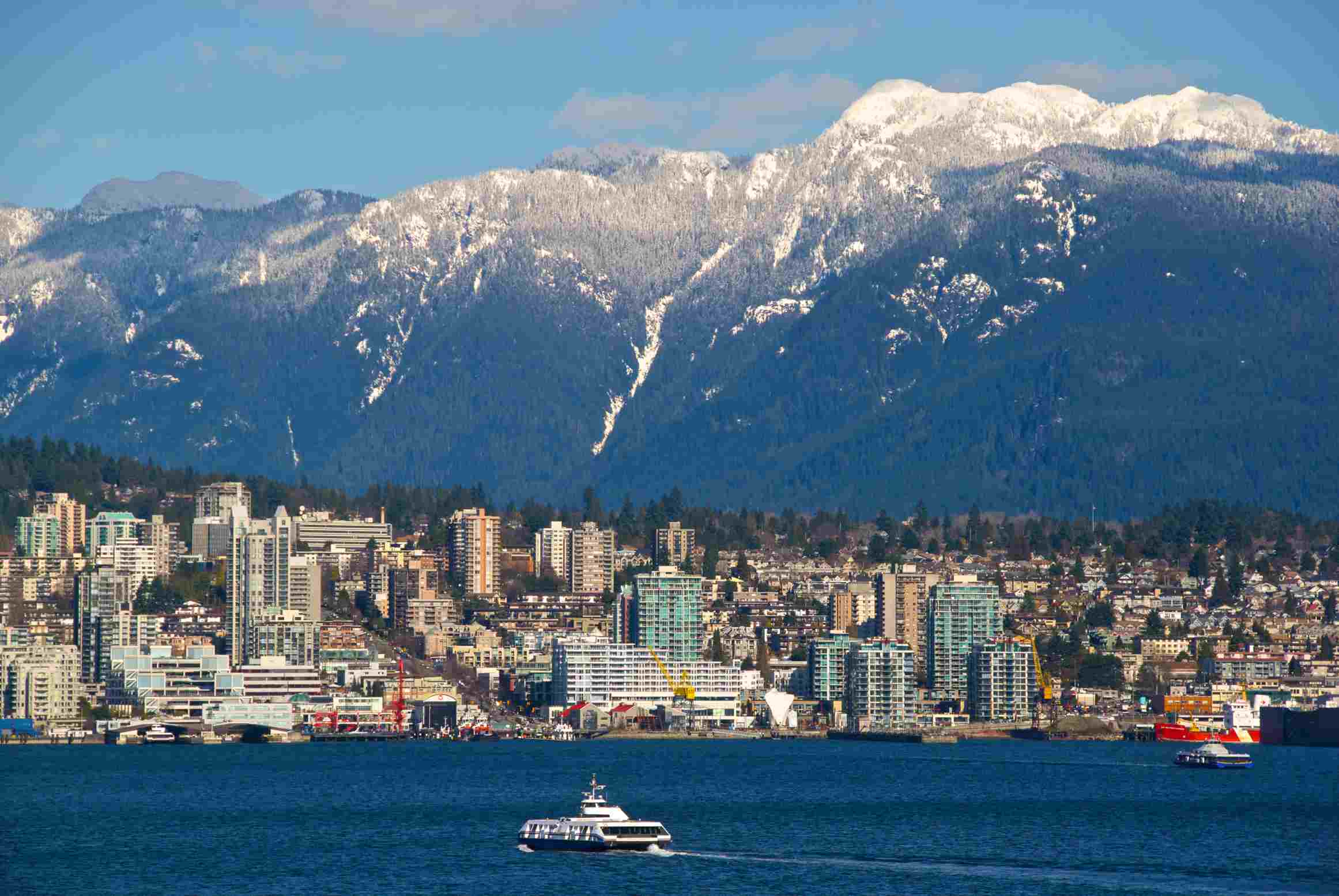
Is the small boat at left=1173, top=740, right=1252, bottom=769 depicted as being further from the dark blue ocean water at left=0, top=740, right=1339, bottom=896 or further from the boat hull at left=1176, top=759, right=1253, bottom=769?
the dark blue ocean water at left=0, top=740, right=1339, bottom=896

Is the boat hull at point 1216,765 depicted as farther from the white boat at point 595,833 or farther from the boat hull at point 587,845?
the boat hull at point 587,845

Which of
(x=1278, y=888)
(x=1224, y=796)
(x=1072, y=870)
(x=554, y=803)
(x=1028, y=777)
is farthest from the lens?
(x=1028, y=777)

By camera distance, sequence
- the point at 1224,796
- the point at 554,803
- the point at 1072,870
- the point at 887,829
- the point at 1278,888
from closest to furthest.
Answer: the point at 1278,888 → the point at 1072,870 → the point at 887,829 → the point at 554,803 → the point at 1224,796

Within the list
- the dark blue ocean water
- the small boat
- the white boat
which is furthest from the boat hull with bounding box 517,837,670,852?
the small boat

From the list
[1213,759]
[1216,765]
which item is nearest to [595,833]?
[1213,759]

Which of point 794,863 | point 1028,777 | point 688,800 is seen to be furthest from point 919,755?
point 794,863

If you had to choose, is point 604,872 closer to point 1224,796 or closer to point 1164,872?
point 1164,872

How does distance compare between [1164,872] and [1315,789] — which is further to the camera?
[1315,789]

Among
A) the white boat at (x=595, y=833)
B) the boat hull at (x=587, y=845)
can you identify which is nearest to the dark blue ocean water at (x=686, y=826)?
the boat hull at (x=587, y=845)
